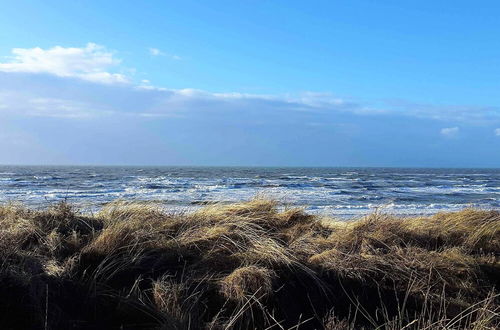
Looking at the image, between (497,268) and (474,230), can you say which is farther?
(474,230)

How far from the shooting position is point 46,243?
201 inches

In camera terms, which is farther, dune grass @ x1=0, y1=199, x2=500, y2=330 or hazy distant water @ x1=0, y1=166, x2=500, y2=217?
hazy distant water @ x1=0, y1=166, x2=500, y2=217

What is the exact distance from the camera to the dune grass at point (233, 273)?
4.08 meters

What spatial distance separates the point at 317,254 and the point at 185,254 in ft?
5.25

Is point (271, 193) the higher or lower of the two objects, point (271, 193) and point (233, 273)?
the higher

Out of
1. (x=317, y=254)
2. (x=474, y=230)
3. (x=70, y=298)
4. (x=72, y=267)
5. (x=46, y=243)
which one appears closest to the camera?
(x=70, y=298)

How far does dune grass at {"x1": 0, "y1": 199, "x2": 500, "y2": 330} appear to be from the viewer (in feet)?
13.4

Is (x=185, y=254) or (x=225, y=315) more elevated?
(x=185, y=254)

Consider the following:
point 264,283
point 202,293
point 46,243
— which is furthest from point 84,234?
point 264,283

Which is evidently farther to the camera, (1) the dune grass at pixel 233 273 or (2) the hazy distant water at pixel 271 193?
(2) the hazy distant water at pixel 271 193

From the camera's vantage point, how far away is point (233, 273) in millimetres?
4676

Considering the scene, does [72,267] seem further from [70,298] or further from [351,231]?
[351,231]

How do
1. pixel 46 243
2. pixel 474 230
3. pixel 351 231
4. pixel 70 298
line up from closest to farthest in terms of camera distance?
1. pixel 70 298
2. pixel 46 243
3. pixel 351 231
4. pixel 474 230

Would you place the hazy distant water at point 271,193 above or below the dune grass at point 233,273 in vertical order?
below
